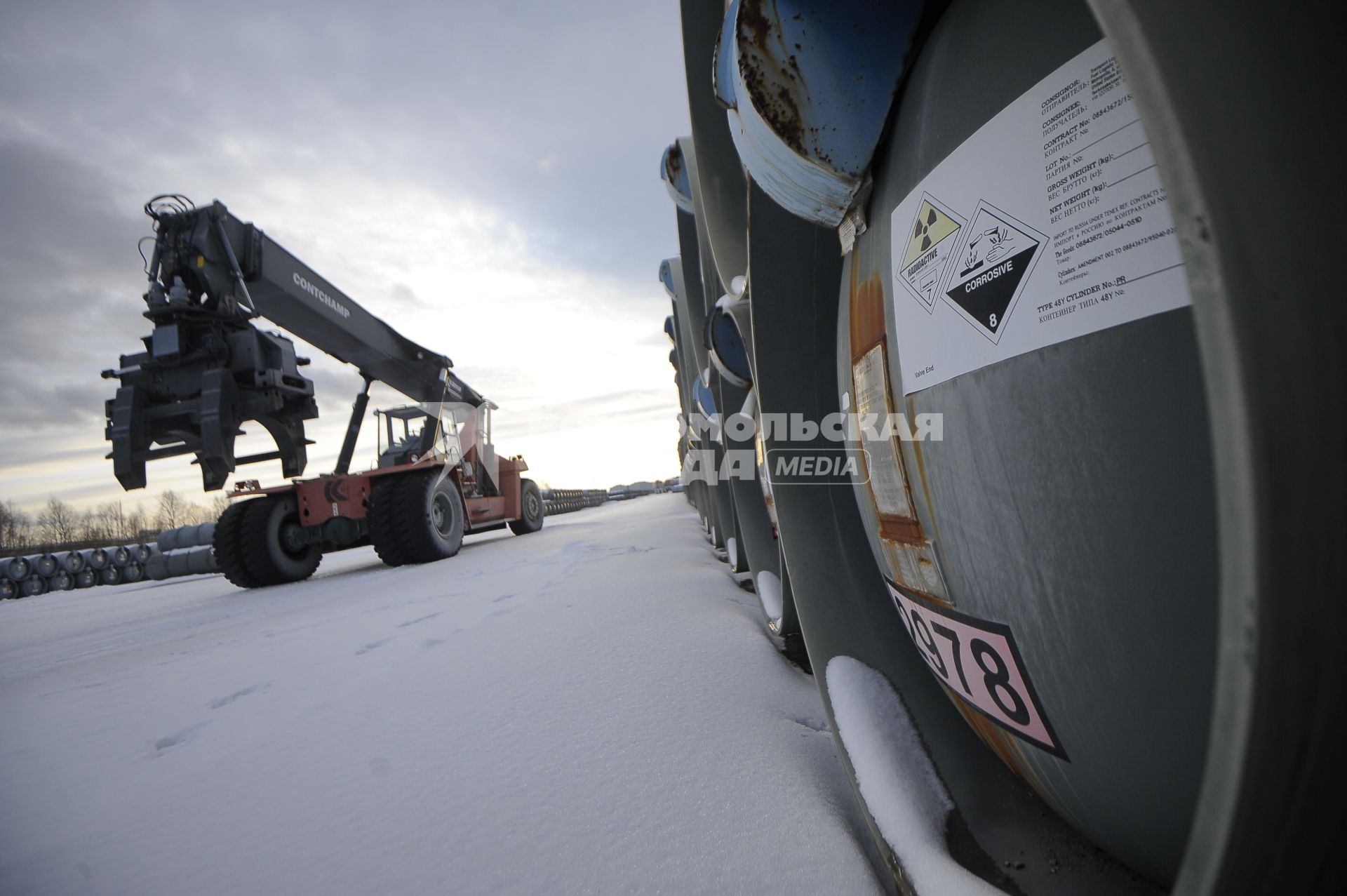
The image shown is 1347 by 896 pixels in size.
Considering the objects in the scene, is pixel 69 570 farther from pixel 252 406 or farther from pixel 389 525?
pixel 389 525

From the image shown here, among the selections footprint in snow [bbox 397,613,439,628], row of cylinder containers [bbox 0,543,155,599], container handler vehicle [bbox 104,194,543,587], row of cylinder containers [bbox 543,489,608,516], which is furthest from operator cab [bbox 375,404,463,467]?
row of cylinder containers [bbox 543,489,608,516]

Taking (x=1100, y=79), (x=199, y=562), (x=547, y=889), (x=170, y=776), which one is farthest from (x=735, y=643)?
(x=199, y=562)

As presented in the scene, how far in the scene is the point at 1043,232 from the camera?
19.5 inches

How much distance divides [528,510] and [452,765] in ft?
27.7

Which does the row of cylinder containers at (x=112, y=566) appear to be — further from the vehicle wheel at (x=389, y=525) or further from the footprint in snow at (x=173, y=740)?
the footprint in snow at (x=173, y=740)

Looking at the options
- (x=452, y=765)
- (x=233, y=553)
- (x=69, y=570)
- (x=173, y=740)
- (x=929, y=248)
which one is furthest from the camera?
(x=69, y=570)

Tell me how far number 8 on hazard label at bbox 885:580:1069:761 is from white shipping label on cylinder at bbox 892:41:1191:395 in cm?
28

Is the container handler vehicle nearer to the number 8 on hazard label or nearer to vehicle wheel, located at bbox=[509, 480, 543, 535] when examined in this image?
vehicle wheel, located at bbox=[509, 480, 543, 535]

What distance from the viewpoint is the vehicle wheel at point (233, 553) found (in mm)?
5312

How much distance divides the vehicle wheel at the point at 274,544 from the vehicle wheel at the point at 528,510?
3202mm

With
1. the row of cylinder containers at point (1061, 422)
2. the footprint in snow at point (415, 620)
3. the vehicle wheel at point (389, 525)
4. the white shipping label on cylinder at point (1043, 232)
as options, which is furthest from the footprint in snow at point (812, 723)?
the vehicle wheel at point (389, 525)

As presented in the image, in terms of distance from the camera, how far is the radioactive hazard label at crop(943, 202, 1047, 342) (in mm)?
516

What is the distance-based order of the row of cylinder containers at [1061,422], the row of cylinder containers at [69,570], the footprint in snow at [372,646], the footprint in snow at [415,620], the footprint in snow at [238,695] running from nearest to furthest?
the row of cylinder containers at [1061,422], the footprint in snow at [238,695], the footprint in snow at [372,646], the footprint in snow at [415,620], the row of cylinder containers at [69,570]

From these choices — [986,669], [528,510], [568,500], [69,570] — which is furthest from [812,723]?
[568,500]
